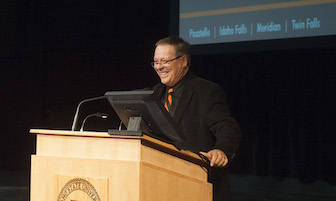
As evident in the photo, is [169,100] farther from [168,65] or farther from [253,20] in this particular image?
[253,20]

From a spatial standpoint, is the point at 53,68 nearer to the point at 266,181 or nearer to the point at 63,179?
the point at 266,181

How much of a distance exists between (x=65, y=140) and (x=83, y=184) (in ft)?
0.62

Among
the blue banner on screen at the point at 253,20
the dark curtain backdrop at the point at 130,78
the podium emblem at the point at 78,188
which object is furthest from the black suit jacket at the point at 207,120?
the dark curtain backdrop at the point at 130,78

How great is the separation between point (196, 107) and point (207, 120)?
8 cm

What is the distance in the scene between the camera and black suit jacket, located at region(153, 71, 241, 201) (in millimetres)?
2018

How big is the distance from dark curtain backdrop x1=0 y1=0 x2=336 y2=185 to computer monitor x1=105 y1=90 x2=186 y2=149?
4.10m

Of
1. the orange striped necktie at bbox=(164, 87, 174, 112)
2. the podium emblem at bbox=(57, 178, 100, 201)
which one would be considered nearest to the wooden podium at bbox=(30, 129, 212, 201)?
the podium emblem at bbox=(57, 178, 100, 201)

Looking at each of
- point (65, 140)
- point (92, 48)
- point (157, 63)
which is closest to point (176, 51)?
point (157, 63)

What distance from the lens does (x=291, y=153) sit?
5.60m

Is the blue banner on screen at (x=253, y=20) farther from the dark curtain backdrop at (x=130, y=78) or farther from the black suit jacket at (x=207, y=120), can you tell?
the black suit jacket at (x=207, y=120)

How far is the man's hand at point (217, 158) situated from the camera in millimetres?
1760

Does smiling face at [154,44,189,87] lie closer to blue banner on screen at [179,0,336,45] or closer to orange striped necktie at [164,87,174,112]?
orange striped necktie at [164,87,174,112]

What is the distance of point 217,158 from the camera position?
178 cm

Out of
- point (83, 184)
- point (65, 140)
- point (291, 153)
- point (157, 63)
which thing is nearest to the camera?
point (83, 184)
